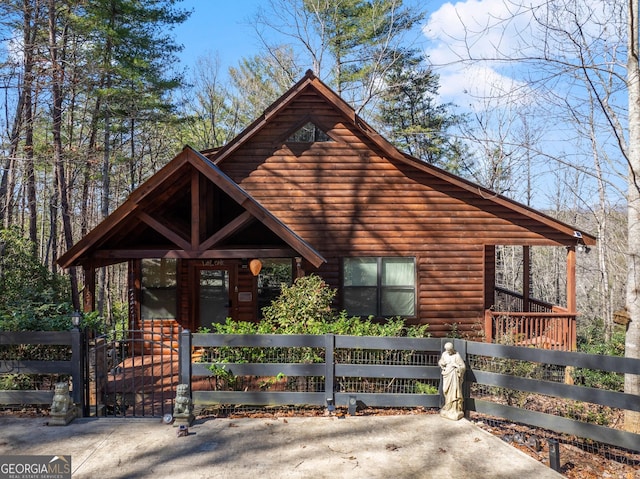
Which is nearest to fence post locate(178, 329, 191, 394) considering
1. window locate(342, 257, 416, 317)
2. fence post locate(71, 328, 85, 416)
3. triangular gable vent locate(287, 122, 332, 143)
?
fence post locate(71, 328, 85, 416)

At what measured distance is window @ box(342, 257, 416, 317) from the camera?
10812mm

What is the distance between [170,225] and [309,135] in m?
4.48

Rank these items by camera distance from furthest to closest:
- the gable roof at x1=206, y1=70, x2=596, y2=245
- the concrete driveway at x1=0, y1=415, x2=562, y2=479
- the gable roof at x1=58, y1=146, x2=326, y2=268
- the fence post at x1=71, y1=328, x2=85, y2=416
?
the gable roof at x1=206, y1=70, x2=596, y2=245 < the gable roof at x1=58, y1=146, x2=326, y2=268 < the fence post at x1=71, y1=328, x2=85, y2=416 < the concrete driveway at x1=0, y1=415, x2=562, y2=479

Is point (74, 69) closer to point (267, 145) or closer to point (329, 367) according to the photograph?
point (267, 145)

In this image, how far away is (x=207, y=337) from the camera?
590 centimetres

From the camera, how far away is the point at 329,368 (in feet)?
19.6

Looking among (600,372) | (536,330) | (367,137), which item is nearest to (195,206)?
(367,137)

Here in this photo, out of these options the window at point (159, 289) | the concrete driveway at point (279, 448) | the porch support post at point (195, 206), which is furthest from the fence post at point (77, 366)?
the window at point (159, 289)

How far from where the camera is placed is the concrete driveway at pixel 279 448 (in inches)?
174

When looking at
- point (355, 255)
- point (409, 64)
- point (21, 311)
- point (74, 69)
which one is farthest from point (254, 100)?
point (21, 311)

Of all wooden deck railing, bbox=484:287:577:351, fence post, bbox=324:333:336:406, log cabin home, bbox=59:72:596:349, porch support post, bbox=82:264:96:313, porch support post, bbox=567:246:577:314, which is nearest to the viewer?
fence post, bbox=324:333:336:406

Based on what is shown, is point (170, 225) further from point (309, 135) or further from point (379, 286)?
point (379, 286)

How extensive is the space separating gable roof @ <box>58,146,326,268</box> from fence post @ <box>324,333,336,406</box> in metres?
2.24

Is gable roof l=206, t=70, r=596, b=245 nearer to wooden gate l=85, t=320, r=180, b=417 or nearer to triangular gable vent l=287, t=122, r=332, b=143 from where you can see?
triangular gable vent l=287, t=122, r=332, b=143
